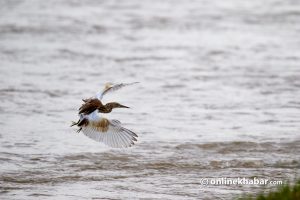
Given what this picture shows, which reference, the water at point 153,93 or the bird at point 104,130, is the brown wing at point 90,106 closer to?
the bird at point 104,130

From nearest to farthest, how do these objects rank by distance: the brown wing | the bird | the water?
1. the bird
2. the brown wing
3. the water

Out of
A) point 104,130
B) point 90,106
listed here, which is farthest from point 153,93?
point 104,130

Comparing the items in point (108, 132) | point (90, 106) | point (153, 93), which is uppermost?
point (153, 93)

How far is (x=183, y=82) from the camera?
11.7 m

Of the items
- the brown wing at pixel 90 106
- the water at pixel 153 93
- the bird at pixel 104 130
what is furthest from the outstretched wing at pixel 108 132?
the water at pixel 153 93

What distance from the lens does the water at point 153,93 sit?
7883mm

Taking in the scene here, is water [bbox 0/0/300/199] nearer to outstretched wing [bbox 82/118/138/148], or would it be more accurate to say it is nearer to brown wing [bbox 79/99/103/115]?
outstretched wing [bbox 82/118/138/148]

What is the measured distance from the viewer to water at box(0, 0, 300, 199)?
7.88 metres

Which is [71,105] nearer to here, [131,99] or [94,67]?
[131,99]

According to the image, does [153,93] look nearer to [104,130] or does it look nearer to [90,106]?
[90,106]

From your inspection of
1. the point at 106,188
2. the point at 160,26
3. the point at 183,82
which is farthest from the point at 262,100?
the point at 160,26

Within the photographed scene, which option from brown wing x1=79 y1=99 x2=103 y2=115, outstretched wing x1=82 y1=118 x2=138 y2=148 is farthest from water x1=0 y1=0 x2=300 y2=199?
brown wing x1=79 y1=99 x2=103 y2=115

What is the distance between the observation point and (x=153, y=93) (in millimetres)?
11195

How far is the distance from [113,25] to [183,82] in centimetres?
427
